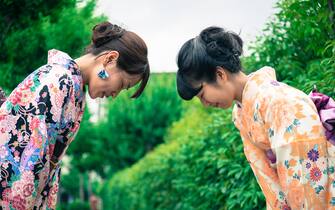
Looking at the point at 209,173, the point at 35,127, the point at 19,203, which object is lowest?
the point at 209,173

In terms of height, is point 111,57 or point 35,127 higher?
point 111,57

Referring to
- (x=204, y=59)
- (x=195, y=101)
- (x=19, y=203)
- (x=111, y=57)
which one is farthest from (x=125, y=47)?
(x=195, y=101)

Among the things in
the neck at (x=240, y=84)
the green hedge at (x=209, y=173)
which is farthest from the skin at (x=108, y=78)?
the green hedge at (x=209, y=173)

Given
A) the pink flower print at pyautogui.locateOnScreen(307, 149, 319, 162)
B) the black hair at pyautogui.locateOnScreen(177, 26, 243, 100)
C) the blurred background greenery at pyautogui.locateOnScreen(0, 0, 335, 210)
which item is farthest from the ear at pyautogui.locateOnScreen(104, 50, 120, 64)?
the blurred background greenery at pyautogui.locateOnScreen(0, 0, 335, 210)

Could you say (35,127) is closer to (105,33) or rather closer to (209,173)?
(105,33)

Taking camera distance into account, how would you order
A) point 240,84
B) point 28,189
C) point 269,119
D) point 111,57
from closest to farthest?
point 269,119
point 28,189
point 240,84
point 111,57

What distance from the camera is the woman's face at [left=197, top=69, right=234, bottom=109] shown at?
3840 millimetres

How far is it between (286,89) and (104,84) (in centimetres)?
97

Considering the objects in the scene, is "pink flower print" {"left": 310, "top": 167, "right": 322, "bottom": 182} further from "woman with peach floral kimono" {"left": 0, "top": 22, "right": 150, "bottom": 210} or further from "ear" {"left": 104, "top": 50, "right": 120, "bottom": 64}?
"ear" {"left": 104, "top": 50, "right": 120, "bottom": 64}

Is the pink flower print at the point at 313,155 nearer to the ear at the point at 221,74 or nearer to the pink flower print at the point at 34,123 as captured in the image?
the ear at the point at 221,74

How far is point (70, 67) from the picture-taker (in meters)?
3.96

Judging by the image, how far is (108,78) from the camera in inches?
156

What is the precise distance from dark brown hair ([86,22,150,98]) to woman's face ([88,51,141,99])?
27 millimetres

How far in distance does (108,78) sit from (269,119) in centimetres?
91
